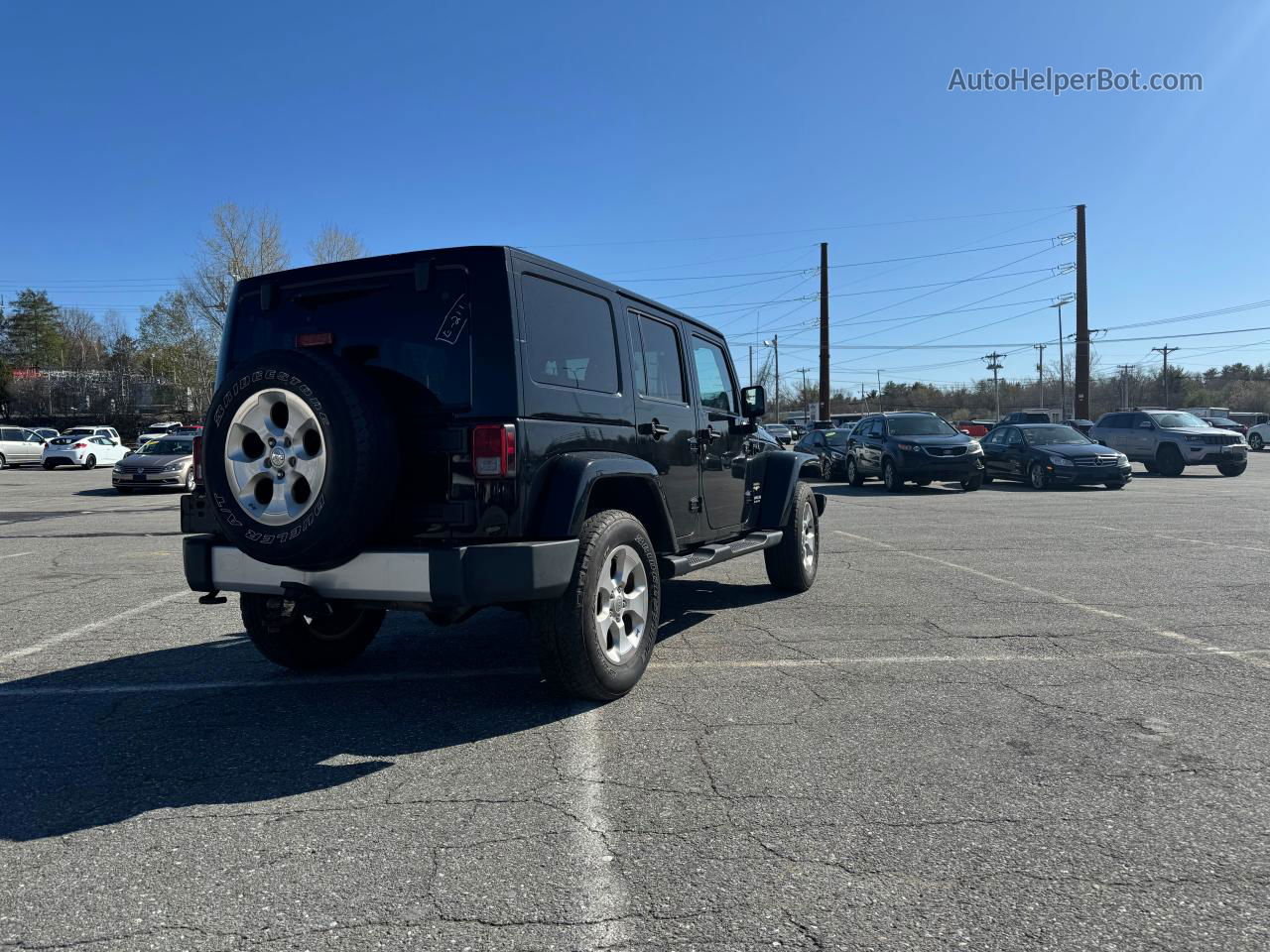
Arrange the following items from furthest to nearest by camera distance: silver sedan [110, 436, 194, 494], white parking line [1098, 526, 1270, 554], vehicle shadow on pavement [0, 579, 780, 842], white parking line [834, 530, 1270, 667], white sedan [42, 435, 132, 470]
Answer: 1. white sedan [42, 435, 132, 470]
2. silver sedan [110, 436, 194, 494]
3. white parking line [1098, 526, 1270, 554]
4. white parking line [834, 530, 1270, 667]
5. vehicle shadow on pavement [0, 579, 780, 842]

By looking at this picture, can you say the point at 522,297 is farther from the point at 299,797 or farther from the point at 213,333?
the point at 213,333

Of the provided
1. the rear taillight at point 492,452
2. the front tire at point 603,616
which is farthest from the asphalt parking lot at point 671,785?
the rear taillight at point 492,452

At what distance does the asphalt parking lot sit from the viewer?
2561mm

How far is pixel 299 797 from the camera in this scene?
11.3 ft

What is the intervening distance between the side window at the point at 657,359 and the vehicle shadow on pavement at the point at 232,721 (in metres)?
1.67

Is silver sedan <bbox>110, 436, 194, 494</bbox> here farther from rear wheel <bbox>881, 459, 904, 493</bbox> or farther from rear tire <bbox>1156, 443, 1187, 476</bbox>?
rear tire <bbox>1156, 443, 1187, 476</bbox>

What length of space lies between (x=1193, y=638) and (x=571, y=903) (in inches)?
194

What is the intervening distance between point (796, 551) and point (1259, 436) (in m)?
47.0

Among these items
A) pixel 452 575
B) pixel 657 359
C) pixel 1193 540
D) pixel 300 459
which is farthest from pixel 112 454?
pixel 452 575

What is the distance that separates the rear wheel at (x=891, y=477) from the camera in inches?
776

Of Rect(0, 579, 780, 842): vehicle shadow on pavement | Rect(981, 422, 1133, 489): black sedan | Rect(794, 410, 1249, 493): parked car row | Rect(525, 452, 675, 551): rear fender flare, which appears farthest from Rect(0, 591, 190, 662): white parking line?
Rect(981, 422, 1133, 489): black sedan

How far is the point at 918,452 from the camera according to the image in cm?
1933

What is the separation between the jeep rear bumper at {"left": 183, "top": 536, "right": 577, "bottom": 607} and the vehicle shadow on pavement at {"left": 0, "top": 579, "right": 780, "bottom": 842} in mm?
675

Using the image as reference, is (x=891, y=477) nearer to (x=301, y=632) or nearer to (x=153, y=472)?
(x=301, y=632)
